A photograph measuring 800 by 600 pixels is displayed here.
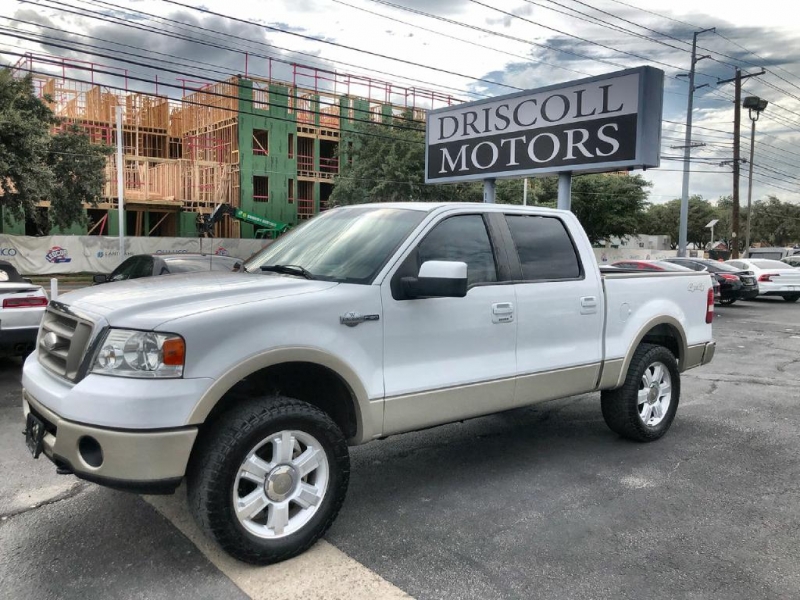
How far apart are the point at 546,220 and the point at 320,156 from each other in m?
38.4

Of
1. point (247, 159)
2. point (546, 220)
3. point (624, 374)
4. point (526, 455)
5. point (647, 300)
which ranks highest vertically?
point (247, 159)

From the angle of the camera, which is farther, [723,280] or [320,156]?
[320,156]

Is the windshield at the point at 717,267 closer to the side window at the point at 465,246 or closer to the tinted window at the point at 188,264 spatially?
the tinted window at the point at 188,264

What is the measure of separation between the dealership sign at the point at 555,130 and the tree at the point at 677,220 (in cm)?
7237

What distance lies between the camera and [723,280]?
19.4m

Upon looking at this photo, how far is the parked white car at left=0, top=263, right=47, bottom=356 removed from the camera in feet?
22.3

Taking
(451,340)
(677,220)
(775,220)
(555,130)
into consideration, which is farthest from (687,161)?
A: (677,220)

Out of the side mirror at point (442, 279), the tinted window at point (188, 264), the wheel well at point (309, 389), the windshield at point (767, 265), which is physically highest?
the side mirror at point (442, 279)

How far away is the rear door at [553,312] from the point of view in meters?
4.34

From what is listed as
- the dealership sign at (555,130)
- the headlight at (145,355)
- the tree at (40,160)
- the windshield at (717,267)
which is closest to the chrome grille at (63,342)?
the headlight at (145,355)

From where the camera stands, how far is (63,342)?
3320 mm

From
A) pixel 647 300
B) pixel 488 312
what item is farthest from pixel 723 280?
pixel 488 312

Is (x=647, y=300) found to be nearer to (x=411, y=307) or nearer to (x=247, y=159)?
(x=411, y=307)

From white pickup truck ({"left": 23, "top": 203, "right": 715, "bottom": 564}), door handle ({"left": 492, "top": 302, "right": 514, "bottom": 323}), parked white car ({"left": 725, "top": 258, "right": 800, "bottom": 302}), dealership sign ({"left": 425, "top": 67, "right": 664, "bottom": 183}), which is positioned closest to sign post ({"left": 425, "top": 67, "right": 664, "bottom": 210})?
dealership sign ({"left": 425, "top": 67, "right": 664, "bottom": 183})
